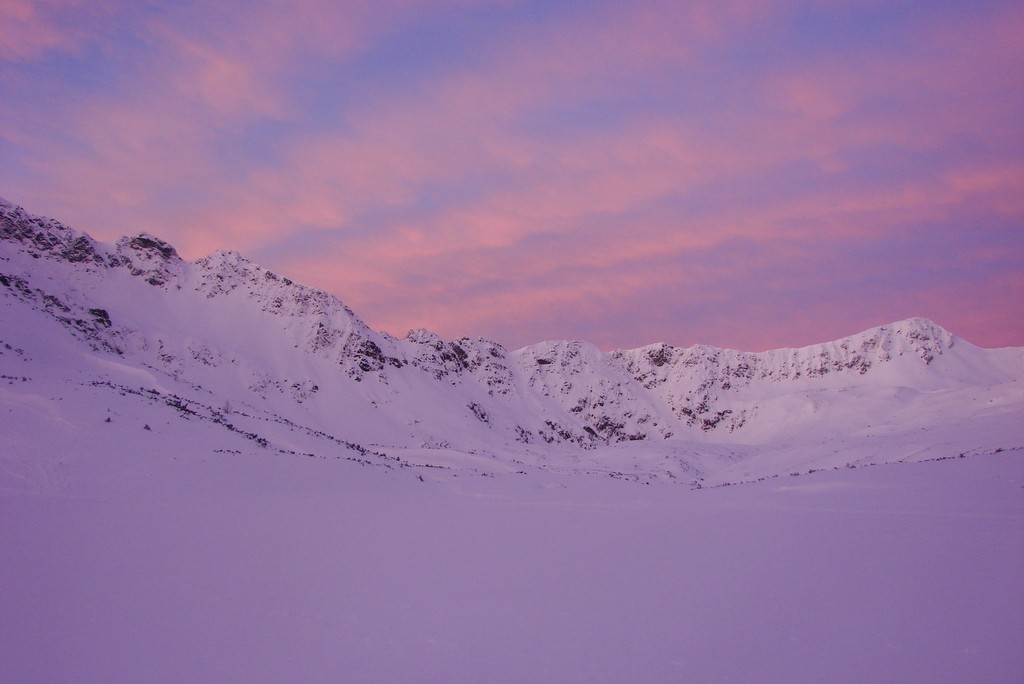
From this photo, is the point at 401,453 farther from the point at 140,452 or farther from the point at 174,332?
the point at 174,332

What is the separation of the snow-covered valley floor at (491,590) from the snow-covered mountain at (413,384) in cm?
1033

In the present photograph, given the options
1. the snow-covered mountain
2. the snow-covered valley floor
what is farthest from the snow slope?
the snow-covered mountain

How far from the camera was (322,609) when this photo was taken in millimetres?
7941

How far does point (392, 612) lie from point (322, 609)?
3.22 ft

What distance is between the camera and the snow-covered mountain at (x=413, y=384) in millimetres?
32406

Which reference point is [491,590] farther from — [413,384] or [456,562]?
[413,384]

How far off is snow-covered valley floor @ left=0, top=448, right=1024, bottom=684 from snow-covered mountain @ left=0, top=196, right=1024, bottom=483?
10.3m

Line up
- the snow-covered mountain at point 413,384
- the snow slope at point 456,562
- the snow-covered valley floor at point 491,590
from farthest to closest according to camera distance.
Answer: the snow-covered mountain at point 413,384 < the snow slope at point 456,562 < the snow-covered valley floor at point 491,590

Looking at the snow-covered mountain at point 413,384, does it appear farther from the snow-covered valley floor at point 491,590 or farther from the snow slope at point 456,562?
the snow-covered valley floor at point 491,590

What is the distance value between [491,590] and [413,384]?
284 feet

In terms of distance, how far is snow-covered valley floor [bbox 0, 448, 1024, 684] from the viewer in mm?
6324

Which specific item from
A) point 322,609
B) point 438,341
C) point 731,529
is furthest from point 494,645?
point 438,341

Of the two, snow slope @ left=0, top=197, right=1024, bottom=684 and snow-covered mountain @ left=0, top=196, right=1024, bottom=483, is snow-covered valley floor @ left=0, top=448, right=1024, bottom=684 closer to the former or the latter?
snow slope @ left=0, top=197, right=1024, bottom=684

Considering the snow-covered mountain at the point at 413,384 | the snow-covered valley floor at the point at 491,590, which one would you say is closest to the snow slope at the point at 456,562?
the snow-covered valley floor at the point at 491,590
